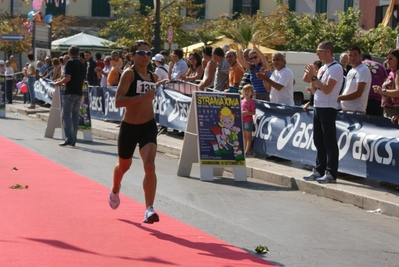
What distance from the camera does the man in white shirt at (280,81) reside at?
1497 cm

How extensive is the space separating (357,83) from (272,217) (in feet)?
10.8

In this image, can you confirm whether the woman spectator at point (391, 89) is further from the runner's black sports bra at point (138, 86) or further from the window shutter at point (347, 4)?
the window shutter at point (347, 4)

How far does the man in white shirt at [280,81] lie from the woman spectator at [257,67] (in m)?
0.56

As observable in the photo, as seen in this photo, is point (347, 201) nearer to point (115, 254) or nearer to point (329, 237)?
point (329, 237)

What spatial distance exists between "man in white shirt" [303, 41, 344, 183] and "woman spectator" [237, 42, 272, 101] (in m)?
3.18

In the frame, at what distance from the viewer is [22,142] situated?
60.6 feet

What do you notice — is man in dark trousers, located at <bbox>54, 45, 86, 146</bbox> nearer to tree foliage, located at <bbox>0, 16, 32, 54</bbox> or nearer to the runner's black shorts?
the runner's black shorts

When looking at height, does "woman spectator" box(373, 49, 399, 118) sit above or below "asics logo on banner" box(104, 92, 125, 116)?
above

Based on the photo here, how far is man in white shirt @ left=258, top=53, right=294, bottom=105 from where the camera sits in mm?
14969

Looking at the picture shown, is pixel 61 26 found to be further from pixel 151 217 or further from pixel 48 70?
pixel 151 217

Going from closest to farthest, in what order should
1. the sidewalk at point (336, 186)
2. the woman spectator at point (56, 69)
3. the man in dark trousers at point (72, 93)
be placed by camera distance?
the sidewalk at point (336, 186) → the man in dark trousers at point (72, 93) → the woman spectator at point (56, 69)

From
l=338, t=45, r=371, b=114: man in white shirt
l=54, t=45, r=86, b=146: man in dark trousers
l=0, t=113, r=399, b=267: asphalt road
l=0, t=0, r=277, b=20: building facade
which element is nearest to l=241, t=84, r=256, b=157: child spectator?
l=0, t=113, r=399, b=267: asphalt road

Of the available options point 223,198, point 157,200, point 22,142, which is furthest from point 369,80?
point 22,142

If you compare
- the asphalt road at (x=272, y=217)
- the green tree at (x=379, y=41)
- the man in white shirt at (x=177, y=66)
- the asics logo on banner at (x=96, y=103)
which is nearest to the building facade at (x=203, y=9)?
the green tree at (x=379, y=41)
